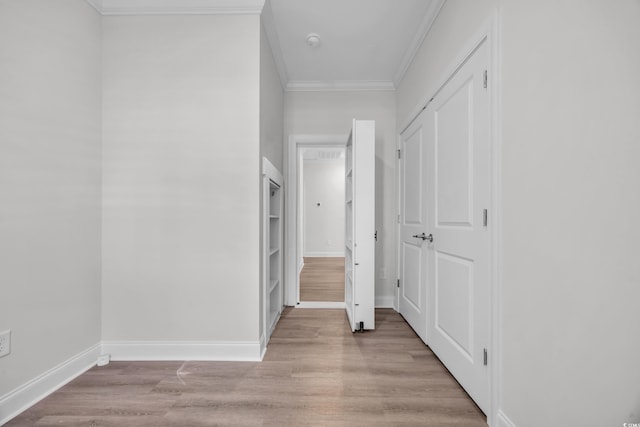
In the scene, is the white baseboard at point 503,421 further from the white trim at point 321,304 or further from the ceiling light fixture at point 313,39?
the ceiling light fixture at point 313,39

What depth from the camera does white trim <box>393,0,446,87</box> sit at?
212cm

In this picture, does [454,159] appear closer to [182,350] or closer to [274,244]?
[274,244]

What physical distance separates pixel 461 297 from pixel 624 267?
3.19ft

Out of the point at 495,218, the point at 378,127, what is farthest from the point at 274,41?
the point at 495,218

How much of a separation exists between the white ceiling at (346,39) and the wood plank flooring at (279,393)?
8.19 feet

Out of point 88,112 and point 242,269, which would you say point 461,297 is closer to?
point 242,269

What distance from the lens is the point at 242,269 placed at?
6.85 feet

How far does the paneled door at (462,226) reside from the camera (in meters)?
1.50

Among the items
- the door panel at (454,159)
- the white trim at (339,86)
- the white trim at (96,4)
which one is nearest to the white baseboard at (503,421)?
Result: the door panel at (454,159)

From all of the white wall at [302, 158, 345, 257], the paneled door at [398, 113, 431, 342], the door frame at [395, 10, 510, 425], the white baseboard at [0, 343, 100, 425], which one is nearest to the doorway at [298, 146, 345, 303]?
the white wall at [302, 158, 345, 257]

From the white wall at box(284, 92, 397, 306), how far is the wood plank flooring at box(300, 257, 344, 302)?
70 cm

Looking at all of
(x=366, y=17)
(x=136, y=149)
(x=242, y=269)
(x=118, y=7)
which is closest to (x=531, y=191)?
(x=242, y=269)

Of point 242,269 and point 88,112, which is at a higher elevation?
point 88,112

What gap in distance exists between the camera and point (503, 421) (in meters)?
1.32
